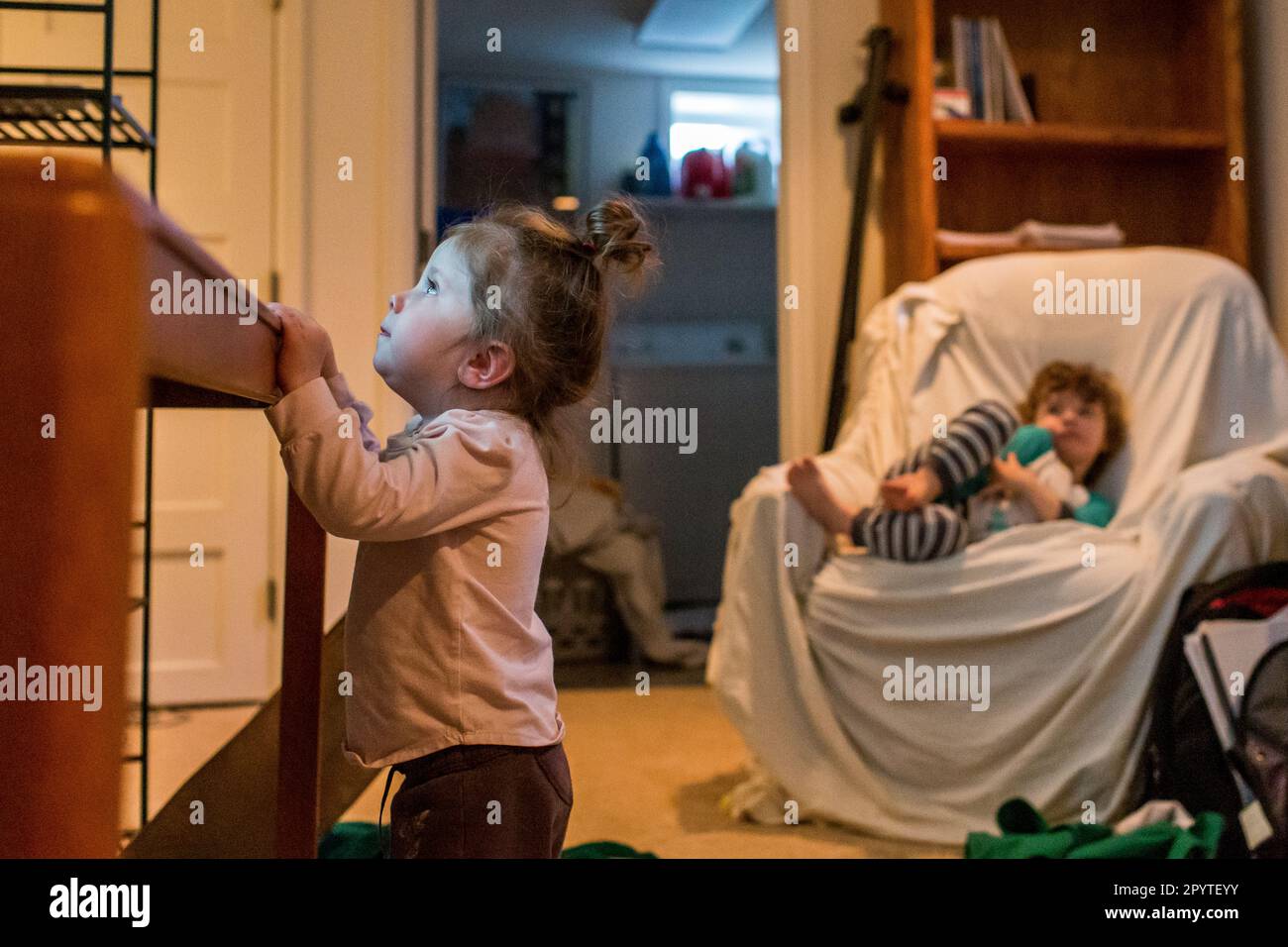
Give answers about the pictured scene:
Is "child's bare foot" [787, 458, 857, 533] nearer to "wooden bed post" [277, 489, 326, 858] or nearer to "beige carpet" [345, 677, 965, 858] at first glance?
"beige carpet" [345, 677, 965, 858]

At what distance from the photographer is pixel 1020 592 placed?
1.75 metres

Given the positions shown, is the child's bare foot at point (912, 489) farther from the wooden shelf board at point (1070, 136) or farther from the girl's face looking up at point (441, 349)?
the girl's face looking up at point (441, 349)

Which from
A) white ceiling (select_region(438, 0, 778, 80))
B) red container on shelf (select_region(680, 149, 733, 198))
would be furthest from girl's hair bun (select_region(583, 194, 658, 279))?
red container on shelf (select_region(680, 149, 733, 198))

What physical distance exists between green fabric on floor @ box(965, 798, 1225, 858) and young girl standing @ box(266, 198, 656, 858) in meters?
0.88

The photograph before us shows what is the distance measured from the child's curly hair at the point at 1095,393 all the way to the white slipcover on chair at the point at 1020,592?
38 mm

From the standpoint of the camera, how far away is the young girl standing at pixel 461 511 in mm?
705

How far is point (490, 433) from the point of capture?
30.7 inches

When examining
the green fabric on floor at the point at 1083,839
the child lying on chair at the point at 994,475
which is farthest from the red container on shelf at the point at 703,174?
the green fabric on floor at the point at 1083,839

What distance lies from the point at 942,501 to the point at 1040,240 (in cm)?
85

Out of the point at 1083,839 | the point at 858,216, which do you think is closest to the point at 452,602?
the point at 1083,839

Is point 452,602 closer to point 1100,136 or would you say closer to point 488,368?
point 488,368

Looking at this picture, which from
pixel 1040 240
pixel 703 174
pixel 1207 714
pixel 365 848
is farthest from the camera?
pixel 703 174

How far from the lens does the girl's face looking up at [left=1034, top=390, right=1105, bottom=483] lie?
6.60 ft

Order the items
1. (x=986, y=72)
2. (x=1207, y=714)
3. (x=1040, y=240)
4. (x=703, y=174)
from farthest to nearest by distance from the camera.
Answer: (x=703, y=174) < (x=986, y=72) < (x=1040, y=240) < (x=1207, y=714)
